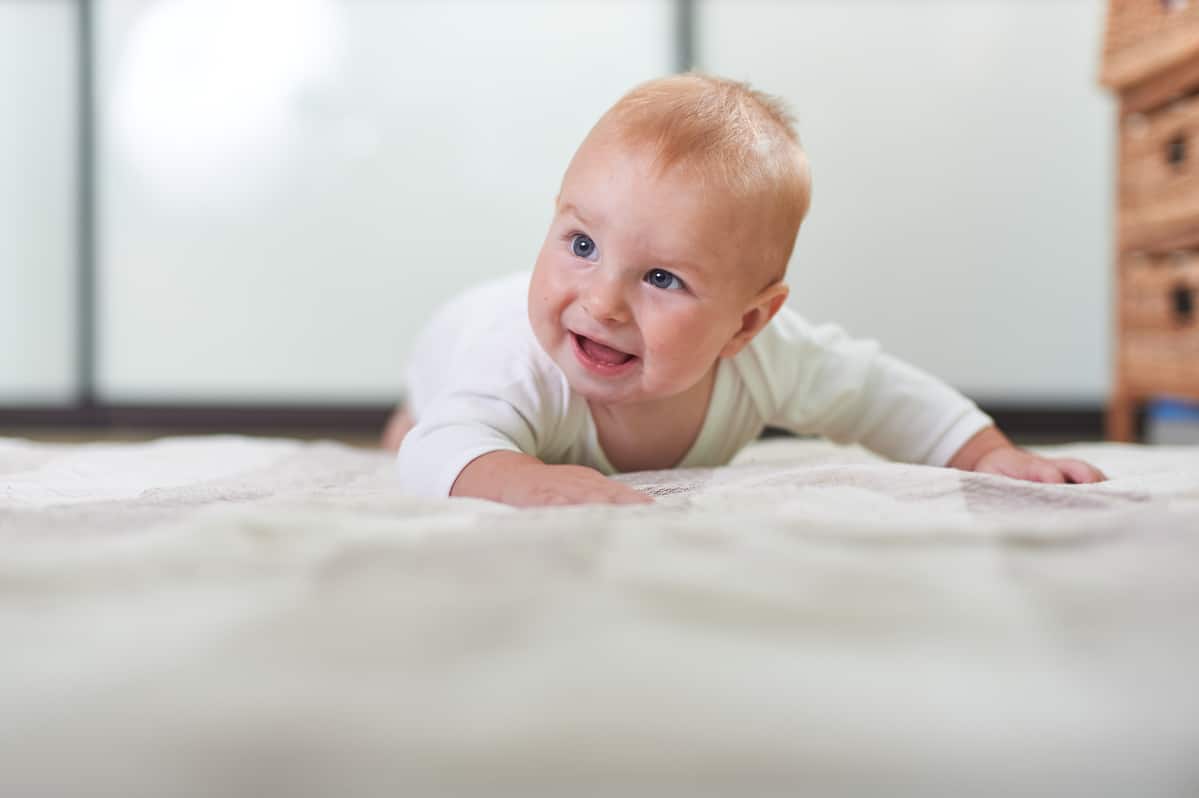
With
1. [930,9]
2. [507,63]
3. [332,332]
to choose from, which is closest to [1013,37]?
[930,9]

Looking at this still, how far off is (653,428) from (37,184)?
201 cm

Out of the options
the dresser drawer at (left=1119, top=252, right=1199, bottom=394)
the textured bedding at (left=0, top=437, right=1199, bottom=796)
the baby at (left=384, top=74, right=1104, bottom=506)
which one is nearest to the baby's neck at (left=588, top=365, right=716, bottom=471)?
the baby at (left=384, top=74, right=1104, bottom=506)

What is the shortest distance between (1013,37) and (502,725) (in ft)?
7.20

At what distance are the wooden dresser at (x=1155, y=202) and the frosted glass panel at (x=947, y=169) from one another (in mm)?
498

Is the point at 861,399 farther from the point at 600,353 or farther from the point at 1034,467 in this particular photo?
the point at 600,353

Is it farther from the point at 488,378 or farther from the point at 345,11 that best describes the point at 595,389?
the point at 345,11

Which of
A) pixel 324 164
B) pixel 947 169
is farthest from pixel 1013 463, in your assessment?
pixel 324 164

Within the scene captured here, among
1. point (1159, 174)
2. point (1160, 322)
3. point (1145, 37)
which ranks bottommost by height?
point (1160, 322)

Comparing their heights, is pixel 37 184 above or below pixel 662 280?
below

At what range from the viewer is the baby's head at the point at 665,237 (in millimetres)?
684

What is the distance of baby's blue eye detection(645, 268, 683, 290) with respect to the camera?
699 mm

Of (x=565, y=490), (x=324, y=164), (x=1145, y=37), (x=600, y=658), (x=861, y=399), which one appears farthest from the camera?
(x=324, y=164)

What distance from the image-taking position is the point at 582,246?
2.35 ft

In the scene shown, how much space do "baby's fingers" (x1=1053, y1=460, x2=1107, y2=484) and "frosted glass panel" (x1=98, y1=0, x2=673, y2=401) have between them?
1523 millimetres
